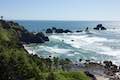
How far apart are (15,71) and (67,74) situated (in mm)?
12569

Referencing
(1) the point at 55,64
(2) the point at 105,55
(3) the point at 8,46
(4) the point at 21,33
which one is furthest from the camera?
(4) the point at 21,33

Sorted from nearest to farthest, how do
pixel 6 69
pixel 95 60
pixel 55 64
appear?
1. pixel 6 69
2. pixel 55 64
3. pixel 95 60

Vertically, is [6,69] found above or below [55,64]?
above

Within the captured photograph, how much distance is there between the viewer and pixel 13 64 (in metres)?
38.0

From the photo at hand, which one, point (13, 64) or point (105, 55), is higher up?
point (13, 64)

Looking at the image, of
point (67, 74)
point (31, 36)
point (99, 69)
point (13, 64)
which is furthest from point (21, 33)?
point (13, 64)

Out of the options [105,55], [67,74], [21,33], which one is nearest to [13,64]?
[67,74]

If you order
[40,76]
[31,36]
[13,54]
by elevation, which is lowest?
[31,36]

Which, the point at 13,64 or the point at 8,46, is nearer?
the point at 13,64

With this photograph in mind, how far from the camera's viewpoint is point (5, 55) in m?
38.6

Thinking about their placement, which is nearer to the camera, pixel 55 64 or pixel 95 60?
pixel 55 64

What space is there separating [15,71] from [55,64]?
129ft

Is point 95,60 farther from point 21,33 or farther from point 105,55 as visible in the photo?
point 21,33

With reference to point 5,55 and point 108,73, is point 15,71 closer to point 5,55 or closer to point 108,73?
point 5,55
